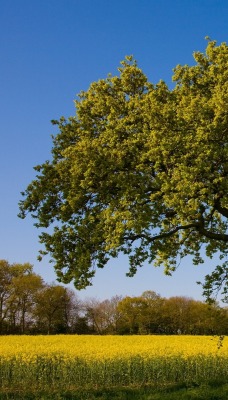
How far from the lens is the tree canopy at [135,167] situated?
1920cm

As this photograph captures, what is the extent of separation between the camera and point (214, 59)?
883 inches

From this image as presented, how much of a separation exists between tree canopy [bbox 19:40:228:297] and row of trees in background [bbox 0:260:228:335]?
2326 inches

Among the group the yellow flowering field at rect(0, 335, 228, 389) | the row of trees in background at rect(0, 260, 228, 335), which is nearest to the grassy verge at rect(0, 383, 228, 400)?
the yellow flowering field at rect(0, 335, 228, 389)

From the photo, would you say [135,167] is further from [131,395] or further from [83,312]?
[83,312]

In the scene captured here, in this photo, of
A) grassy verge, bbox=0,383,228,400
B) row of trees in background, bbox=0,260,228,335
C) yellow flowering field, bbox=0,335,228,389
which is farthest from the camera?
row of trees in background, bbox=0,260,228,335

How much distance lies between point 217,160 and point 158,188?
275 centimetres

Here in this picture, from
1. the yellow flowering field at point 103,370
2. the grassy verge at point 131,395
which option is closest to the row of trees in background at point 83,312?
the yellow flowering field at point 103,370

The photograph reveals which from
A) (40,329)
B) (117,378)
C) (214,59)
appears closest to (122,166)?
(214,59)

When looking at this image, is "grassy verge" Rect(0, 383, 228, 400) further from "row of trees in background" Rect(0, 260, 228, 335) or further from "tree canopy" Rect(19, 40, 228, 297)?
"row of trees in background" Rect(0, 260, 228, 335)

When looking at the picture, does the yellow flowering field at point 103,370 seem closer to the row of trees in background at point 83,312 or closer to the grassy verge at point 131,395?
the grassy verge at point 131,395

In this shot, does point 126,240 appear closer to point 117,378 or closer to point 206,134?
point 206,134

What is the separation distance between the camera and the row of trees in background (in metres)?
80.8

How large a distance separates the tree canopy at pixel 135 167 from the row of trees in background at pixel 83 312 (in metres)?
59.1

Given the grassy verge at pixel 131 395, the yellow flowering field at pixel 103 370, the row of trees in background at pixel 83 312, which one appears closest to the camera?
the grassy verge at pixel 131 395
